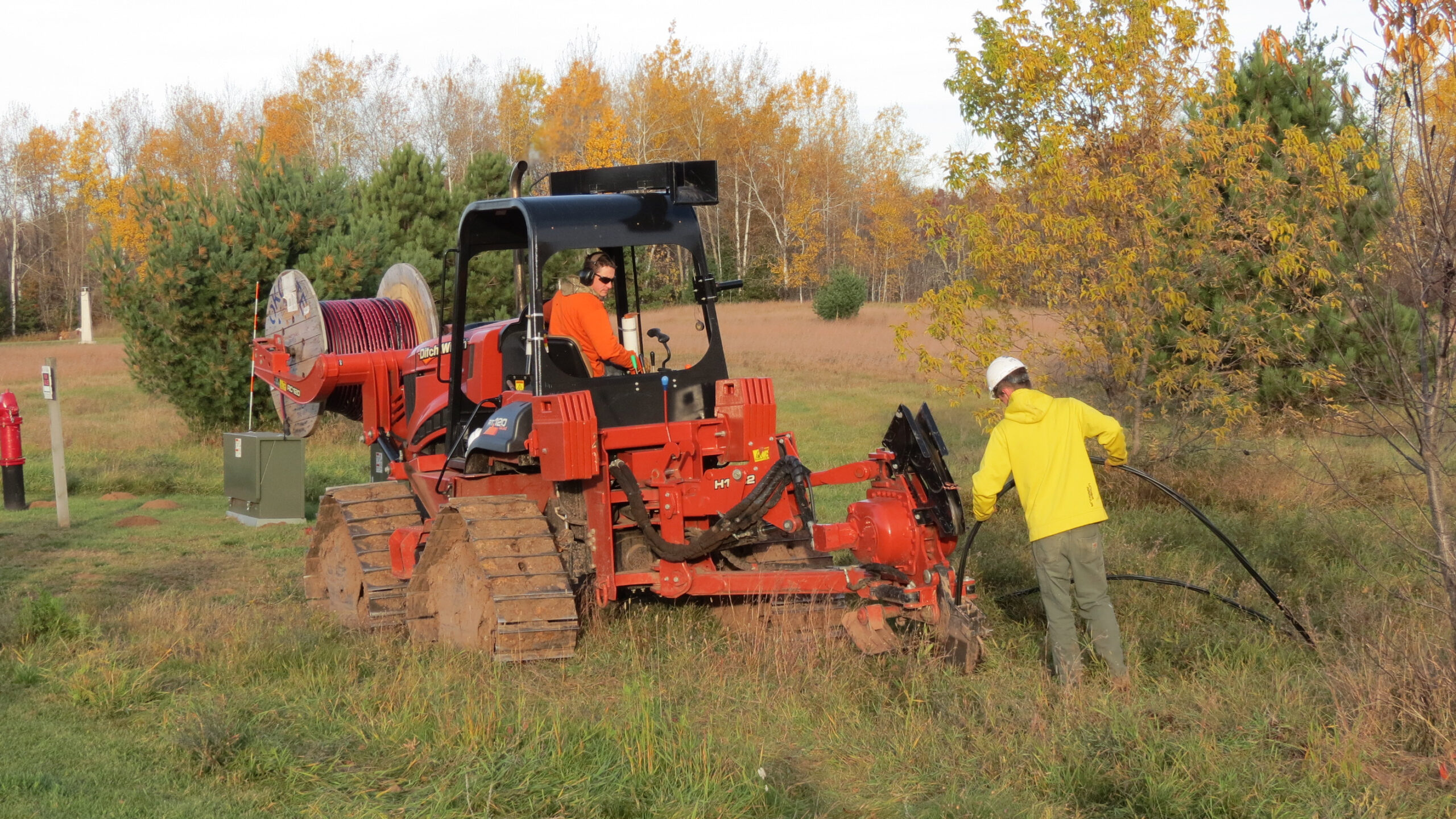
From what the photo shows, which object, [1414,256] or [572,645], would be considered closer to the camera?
[1414,256]

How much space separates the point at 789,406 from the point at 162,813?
65.7 ft

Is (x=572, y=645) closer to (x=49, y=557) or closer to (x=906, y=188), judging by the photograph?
(x=49, y=557)

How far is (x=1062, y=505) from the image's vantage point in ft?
20.5

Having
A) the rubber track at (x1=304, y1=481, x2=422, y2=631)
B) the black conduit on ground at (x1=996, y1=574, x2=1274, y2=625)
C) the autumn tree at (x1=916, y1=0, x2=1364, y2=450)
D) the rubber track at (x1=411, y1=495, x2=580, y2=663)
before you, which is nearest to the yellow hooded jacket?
the black conduit on ground at (x1=996, y1=574, x2=1274, y2=625)

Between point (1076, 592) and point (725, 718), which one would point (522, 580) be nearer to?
point (725, 718)

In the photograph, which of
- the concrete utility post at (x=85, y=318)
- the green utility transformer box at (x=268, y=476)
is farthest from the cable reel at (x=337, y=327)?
the concrete utility post at (x=85, y=318)

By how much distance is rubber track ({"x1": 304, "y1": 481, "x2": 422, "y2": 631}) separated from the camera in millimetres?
7805

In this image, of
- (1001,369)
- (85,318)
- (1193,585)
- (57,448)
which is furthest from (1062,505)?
(85,318)

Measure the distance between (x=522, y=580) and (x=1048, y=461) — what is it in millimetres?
2697

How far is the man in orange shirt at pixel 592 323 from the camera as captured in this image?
24.3 feet

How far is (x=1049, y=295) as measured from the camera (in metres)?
→ 11.6

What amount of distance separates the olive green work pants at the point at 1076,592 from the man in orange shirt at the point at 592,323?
262 cm

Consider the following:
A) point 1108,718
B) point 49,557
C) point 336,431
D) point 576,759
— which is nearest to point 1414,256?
point 1108,718

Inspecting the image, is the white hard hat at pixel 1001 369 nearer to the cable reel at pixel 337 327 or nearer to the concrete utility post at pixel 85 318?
the cable reel at pixel 337 327
